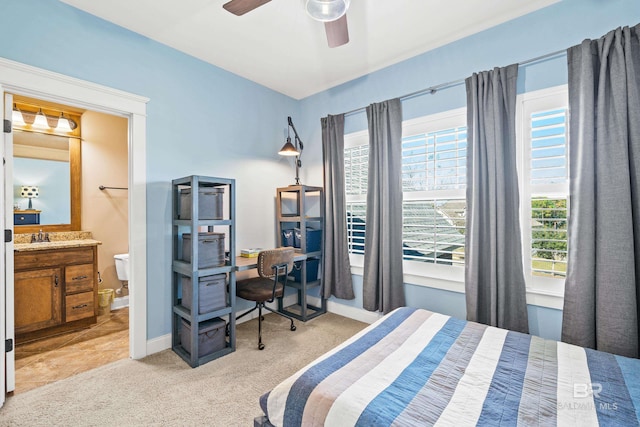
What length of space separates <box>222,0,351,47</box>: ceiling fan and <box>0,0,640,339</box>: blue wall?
1.25 meters

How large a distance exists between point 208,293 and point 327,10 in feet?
7.27

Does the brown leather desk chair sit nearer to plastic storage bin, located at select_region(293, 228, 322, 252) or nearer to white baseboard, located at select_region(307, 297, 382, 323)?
plastic storage bin, located at select_region(293, 228, 322, 252)

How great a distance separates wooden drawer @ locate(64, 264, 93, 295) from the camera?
298cm

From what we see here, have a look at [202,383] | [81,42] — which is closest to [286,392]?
[202,383]

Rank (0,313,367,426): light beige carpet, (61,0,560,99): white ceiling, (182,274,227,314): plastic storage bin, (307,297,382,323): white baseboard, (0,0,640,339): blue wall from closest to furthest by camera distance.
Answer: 1. (0,313,367,426): light beige carpet
2. (0,0,640,339): blue wall
3. (61,0,560,99): white ceiling
4. (182,274,227,314): plastic storage bin
5. (307,297,382,323): white baseboard

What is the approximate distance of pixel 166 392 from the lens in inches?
78.2

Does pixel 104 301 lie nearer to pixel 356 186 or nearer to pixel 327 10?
pixel 356 186

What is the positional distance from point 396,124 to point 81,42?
268 cm

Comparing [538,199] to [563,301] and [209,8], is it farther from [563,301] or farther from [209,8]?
[209,8]

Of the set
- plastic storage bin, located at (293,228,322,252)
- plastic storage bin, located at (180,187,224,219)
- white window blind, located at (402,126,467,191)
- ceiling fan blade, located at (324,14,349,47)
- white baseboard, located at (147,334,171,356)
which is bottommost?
white baseboard, located at (147,334,171,356)

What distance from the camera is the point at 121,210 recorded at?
3.90 metres

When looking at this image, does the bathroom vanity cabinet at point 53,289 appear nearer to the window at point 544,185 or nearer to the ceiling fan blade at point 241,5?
the ceiling fan blade at point 241,5

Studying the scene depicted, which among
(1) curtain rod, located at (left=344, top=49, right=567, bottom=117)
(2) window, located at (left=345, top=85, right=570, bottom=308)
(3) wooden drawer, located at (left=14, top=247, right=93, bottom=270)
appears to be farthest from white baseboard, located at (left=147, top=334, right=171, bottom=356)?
(1) curtain rod, located at (left=344, top=49, right=567, bottom=117)

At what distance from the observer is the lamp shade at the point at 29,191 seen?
3251 mm
